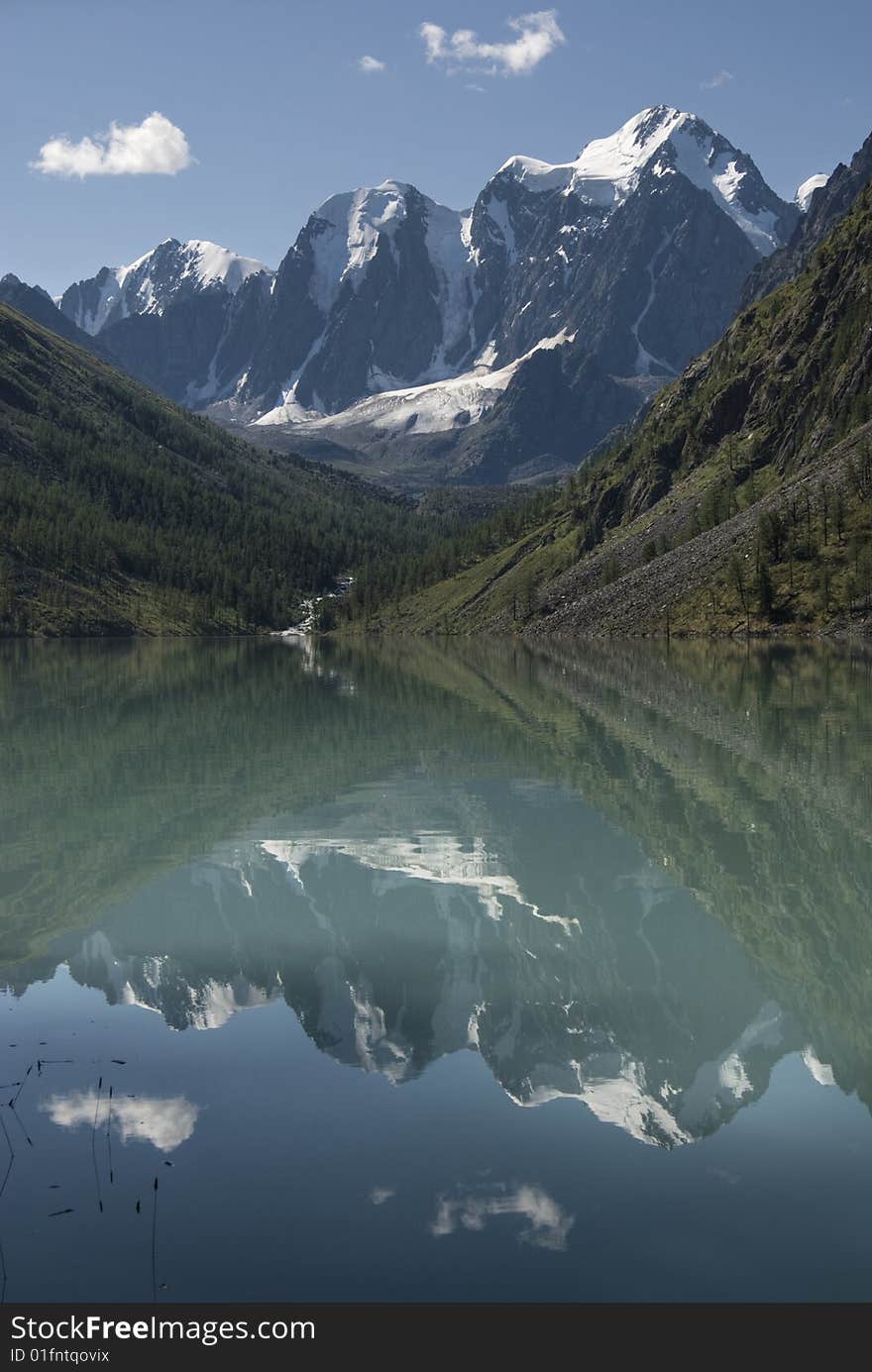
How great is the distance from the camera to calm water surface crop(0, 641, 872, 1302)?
12953 mm

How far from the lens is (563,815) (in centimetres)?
3938

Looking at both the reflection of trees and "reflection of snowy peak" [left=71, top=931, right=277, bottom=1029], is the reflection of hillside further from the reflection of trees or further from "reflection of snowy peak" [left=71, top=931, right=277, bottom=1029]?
"reflection of snowy peak" [left=71, top=931, right=277, bottom=1029]

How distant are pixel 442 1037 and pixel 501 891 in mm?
9862

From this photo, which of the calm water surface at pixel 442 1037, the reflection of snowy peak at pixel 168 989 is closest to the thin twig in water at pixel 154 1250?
the calm water surface at pixel 442 1037

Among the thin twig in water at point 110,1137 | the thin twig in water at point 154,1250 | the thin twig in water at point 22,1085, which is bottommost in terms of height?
the thin twig in water at point 22,1085

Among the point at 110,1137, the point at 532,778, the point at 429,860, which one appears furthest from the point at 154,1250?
the point at 532,778

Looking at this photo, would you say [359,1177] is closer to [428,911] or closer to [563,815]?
[428,911]

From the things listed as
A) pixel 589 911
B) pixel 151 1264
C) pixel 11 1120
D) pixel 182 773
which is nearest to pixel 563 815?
Answer: pixel 589 911

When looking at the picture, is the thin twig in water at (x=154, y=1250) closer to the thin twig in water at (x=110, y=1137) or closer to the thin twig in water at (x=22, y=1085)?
the thin twig in water at (x=110, y=1137)

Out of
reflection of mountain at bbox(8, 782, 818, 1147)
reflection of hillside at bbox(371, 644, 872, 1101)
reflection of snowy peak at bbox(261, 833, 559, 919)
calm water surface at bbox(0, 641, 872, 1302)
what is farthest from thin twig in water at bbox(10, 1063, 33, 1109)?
reflection of hillside at bbox(371, 644, 872, 1101)

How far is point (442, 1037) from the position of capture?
19578mm

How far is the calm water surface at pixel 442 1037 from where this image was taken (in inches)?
510

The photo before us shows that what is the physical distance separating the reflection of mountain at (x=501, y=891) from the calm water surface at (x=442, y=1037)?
4.9 inches

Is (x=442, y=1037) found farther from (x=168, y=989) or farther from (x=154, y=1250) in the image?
(x=154, y=1250)
